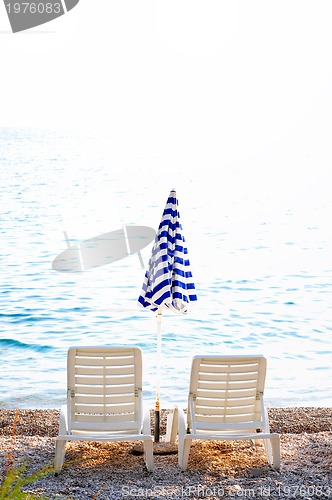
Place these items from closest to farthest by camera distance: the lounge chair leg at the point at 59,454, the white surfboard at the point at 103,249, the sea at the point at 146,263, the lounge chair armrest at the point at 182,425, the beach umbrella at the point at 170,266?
the lounge chair leg at the point at 59,454
the lounge chair armrest at the point at 182,425
the beach umbrella at the point at 170,266
the sea at the point at 146,263
the white surfboard at the point at 103,249

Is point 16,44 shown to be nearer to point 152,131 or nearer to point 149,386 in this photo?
point 152,131

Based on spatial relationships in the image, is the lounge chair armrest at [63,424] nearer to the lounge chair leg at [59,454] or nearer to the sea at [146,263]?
the lounge chair leg at [59,454]

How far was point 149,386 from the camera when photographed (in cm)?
787

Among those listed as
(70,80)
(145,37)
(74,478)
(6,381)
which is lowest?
(70,80)

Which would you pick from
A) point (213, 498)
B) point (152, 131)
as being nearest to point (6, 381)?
point (213, 498)

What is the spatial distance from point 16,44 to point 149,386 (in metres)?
25.6

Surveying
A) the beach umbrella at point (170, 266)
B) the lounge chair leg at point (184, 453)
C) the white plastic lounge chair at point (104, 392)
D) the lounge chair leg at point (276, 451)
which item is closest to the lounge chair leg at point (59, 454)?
the white plastic lounge chair at point (104, 392)

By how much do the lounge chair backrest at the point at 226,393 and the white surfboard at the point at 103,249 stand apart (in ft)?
36.9

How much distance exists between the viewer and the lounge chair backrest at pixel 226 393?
14.9 feet

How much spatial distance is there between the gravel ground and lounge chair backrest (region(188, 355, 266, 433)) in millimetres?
219

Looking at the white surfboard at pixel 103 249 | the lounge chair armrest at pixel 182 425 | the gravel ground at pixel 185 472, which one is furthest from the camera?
the white surfboard at pixel 103 249

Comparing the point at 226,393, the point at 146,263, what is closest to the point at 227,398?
the point at 226,393

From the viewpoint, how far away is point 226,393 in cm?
462

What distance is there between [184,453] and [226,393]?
434mm
